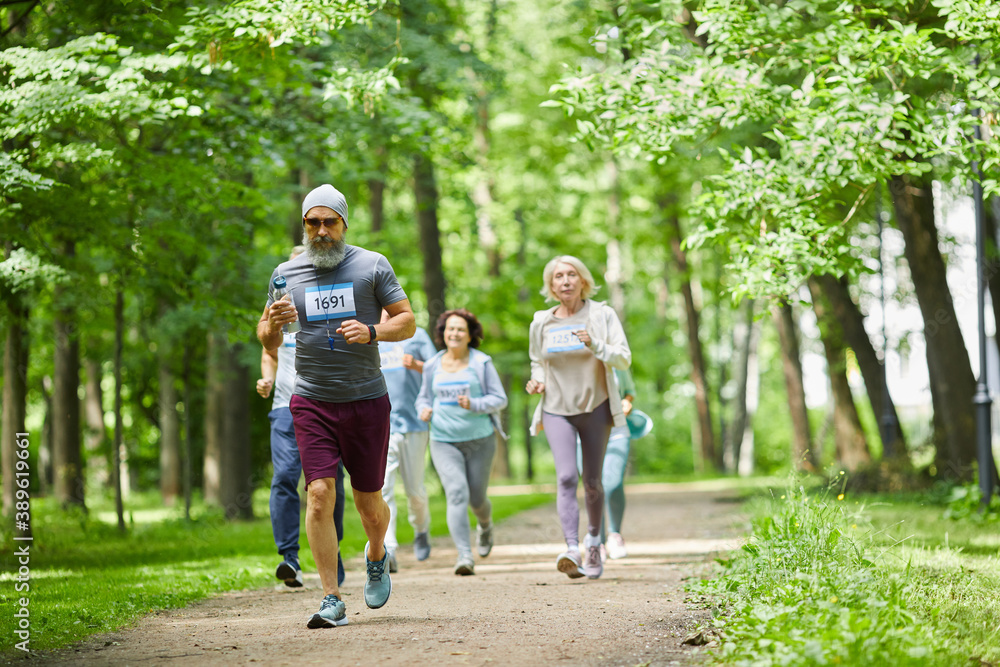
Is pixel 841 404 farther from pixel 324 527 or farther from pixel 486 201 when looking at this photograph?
pixel 324 527

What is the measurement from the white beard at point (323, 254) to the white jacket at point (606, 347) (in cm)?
245

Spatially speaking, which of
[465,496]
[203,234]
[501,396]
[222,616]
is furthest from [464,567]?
[203,234]

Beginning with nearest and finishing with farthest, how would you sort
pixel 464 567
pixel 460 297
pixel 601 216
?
1. pixel 464 567
2. pixel 460 297
3. pixel 601 216

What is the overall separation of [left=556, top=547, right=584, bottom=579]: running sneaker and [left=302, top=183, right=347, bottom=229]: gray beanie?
125 inches

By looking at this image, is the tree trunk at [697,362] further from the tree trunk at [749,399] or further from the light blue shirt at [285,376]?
the light blue shirt at [285,376]

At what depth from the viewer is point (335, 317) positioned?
5.46m

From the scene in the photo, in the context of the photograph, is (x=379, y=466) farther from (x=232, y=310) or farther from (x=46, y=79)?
(x=232, y=310)

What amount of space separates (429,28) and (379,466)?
10883mm

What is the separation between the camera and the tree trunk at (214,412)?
16.6 meters

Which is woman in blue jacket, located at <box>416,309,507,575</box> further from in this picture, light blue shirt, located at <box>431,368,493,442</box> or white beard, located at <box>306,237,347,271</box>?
white beard, located at <box>306,237,347,271</box>

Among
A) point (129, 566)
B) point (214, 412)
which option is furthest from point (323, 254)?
point (214, 412)

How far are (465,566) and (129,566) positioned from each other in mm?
3311

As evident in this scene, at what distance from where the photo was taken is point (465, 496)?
27.7ft

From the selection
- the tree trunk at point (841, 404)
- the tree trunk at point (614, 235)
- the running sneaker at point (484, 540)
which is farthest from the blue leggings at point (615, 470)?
the tree trunk at point (614, 235)
